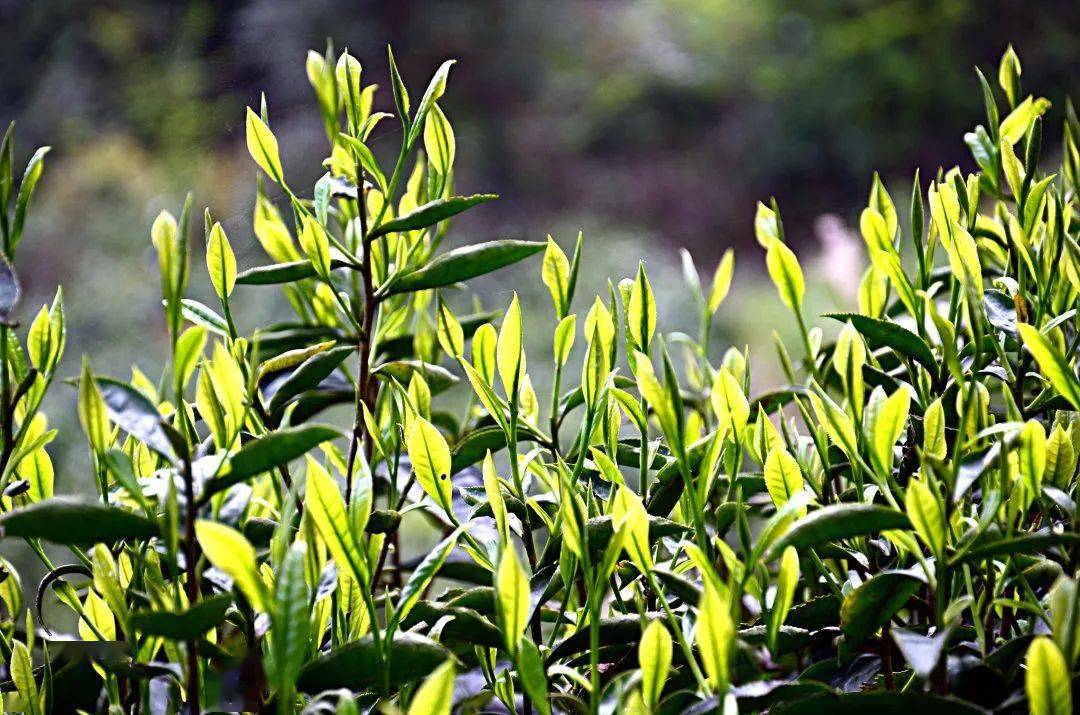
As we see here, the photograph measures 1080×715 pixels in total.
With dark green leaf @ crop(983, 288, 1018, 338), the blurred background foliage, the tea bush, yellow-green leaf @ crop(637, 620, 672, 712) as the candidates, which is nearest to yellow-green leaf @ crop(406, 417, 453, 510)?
the tea bush

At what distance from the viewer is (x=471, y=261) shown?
418 millimetres

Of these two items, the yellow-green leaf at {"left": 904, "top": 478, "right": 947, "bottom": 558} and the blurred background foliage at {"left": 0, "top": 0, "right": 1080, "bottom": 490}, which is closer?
the yellow-green leaf at {"left": 904, "top": 478, "right": 947, "bottom": 558}

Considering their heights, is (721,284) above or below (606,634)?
above

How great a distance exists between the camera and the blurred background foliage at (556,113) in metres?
2.85

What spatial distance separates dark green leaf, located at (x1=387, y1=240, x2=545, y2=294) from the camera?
1.37 ft

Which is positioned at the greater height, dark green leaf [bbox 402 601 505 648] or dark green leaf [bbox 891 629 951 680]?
dark green leaf [bbox 402 601 505 648]

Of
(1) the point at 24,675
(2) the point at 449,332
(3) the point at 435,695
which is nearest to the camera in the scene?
(3) the point at 435,695

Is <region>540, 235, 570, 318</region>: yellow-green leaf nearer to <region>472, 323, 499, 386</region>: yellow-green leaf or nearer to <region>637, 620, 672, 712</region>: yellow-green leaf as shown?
<region>472, 323, 499, 386</region>: yellow-green leaf

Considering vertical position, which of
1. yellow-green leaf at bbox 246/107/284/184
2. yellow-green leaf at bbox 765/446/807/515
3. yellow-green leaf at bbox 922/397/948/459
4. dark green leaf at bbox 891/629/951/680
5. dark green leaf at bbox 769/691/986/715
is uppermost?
yellow-green leaf at bbox 246/107/284/184

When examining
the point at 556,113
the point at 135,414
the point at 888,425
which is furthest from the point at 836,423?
the point at 556,113

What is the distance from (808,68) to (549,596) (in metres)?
3.35

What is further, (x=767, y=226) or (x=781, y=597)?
(x=767, y=226)

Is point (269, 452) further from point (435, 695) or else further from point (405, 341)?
point (405, 341)

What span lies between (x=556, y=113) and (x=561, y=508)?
3.14m
